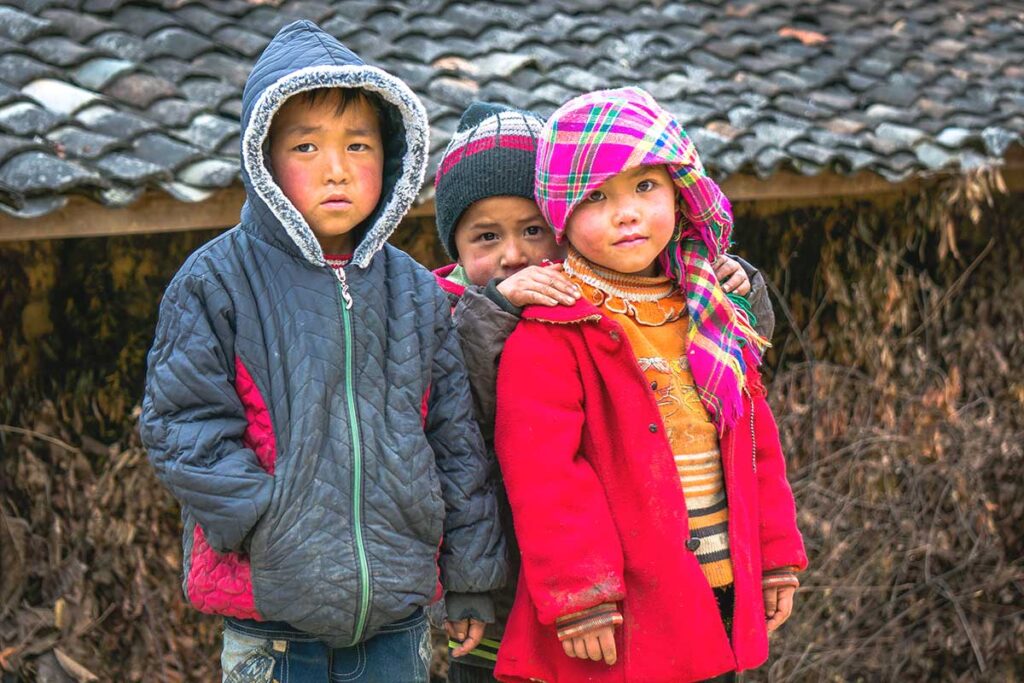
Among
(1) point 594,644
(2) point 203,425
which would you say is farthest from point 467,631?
(2) point 203,425

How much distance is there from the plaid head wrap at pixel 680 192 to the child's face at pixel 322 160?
0.40m

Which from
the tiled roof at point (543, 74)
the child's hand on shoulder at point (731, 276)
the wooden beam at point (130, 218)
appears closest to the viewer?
the child's hand on shoulder at point (731, 276)

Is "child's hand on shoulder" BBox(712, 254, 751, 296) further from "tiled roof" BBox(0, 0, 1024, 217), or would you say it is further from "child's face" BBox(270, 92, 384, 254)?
"tiled roof" BBox(0, 0, 1024, 217)

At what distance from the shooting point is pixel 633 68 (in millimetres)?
5215

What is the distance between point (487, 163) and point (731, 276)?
0.60 metres

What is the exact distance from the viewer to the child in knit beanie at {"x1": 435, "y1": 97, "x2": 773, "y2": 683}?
2.46m

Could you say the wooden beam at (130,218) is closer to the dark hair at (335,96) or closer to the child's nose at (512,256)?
the child's nose at (512,256)

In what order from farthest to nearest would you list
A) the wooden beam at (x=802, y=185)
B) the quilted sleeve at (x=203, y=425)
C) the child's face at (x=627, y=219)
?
the wooden beam at (x=802, y=185) < the child's face at (x=627, y=219) < the quilted sleeve at (x=203, y=425)

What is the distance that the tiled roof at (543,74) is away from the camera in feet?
12.4

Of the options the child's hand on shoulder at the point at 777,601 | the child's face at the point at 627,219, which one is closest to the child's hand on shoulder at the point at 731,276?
the child's face at the point at 627,219

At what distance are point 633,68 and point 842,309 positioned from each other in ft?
4.86

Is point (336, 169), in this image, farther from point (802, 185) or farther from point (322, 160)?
point (802, 185)

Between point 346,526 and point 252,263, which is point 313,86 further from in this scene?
point 346,526

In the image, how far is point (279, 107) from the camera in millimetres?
2227
